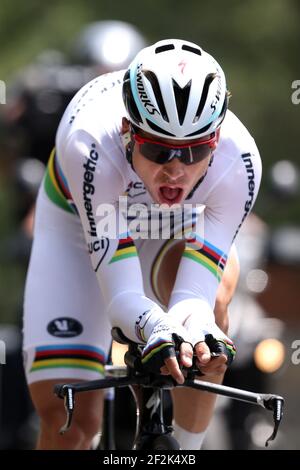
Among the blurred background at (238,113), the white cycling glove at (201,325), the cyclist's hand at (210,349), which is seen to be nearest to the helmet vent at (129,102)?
the white cycling glove at (201,325)

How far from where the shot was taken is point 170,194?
563 centimetres

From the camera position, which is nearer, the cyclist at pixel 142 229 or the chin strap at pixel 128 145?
the cyclist at pixel 142 229

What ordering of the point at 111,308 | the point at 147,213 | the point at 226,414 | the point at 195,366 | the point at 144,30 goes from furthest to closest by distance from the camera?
the point at 144,30 < the point at 226,414 < the point at 147,213 < the point at 111,308 < the point at 195,366

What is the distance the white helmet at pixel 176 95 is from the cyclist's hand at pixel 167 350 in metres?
0.79

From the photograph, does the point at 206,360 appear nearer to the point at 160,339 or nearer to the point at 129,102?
the point at 160,339

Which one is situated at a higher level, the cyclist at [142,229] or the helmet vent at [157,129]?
the helmet vent at [157,129]

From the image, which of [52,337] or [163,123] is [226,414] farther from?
[163,123]

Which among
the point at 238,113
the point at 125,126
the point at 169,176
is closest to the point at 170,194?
the point at 169,176

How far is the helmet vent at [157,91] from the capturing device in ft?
18.2

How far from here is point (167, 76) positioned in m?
5.57

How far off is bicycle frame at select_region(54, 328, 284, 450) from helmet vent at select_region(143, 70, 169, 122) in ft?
3.00

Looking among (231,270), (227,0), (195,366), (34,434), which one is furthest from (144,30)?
(195,366)

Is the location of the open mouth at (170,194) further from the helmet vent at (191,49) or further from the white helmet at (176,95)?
the helmet vent at (191,49)

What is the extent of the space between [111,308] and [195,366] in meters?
0.54
